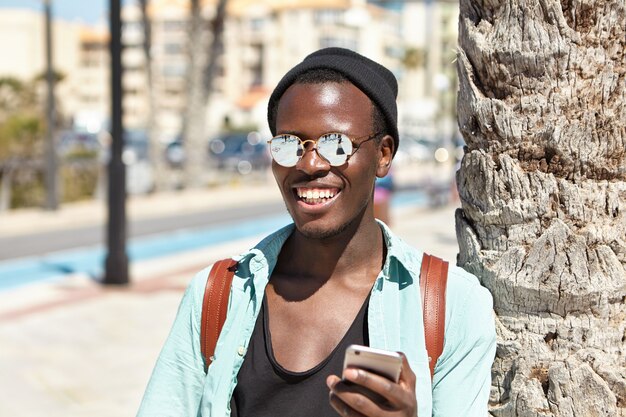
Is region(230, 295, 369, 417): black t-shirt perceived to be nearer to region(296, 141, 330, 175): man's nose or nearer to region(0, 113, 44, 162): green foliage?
region(296, 141, 330, 175): man's nose

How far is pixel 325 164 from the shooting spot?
6.51 feet

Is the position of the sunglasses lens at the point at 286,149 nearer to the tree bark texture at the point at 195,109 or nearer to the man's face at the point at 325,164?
the man's face at the point at 325,164

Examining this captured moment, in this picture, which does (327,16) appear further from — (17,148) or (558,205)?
(558,205)

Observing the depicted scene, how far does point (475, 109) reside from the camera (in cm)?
226

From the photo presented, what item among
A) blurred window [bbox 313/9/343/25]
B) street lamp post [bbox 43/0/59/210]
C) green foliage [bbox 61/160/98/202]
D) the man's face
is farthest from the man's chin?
blurred window [bbox 313/9/343/25]

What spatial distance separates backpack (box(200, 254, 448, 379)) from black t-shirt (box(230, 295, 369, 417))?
97mm

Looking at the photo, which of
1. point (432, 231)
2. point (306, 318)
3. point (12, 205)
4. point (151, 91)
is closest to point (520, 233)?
point (306, 318)

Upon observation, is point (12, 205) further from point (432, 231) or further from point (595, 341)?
point (595, 341)

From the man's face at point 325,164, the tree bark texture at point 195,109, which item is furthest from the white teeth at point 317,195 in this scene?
the tree bark texture at point 195,109

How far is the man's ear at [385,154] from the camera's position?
2107 mm

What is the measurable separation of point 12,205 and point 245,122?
57.8 metres

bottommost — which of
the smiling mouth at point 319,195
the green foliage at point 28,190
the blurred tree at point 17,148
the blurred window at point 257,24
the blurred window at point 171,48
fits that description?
the green foliage at point 28,190

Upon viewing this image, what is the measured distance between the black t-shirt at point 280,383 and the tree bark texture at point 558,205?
46 centimetres

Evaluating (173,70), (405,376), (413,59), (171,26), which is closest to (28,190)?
(405,376)
